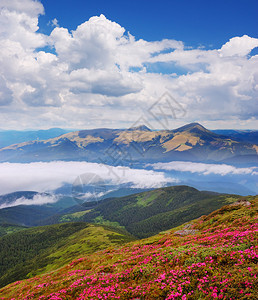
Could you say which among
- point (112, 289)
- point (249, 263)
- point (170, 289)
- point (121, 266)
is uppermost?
point (249, 263)

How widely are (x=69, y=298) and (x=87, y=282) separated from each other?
9.63ft

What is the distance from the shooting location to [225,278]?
647 inches

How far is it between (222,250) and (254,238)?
16.2 ft

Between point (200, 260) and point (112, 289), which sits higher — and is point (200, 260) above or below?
above

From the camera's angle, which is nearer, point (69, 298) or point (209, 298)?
point (209, 298)

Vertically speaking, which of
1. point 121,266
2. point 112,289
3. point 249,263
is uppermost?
point 249,263

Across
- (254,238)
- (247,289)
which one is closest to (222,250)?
(254,238)

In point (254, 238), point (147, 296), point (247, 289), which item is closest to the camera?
point (247, 289)

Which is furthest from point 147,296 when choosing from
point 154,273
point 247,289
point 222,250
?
point 222,250

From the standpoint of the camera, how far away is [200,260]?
68.0 ft

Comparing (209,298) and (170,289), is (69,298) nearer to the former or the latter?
(170,289)

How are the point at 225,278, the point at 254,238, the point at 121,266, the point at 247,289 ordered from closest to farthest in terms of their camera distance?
the point at 247,289
the point at 225,278
the point at 254,238
the point at 121,266

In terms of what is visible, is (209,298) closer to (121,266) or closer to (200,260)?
(200,260)

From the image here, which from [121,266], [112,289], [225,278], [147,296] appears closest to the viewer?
[225,278]
